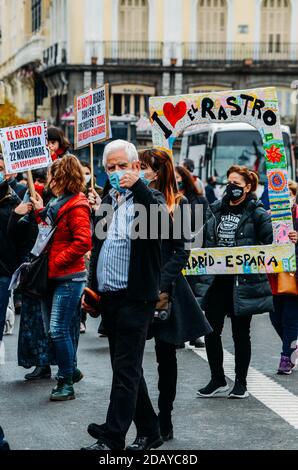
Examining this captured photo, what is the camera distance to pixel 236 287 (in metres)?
8.69

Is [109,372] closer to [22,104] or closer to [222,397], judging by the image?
[222,397]

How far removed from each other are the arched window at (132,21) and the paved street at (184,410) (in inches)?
1705

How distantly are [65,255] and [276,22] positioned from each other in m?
46.4

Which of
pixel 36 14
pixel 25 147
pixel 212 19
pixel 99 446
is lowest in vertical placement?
pixel 99 446

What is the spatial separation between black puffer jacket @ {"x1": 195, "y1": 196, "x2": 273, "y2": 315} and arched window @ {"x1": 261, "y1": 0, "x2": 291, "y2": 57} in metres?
45.2

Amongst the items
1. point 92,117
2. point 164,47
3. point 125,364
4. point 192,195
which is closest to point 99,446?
point 125,364

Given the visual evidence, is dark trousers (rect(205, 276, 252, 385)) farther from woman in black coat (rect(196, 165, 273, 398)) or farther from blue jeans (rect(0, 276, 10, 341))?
blue jeans (rect(0, 276, 10, 341))

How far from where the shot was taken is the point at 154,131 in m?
9.52

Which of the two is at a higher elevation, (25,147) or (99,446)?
(25,147)

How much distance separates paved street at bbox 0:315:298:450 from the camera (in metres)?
7.13

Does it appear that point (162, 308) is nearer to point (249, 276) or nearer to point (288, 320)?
point (249, 276)

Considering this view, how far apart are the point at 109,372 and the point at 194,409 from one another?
161 centimetres

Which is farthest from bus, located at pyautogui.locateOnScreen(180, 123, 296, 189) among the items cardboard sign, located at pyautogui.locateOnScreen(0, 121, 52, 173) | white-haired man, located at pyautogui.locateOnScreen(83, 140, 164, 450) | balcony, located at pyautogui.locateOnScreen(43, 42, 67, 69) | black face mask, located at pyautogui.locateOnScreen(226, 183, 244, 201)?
balcony, located at pyautogui.locateOnScreen(43, 42, 67, 69)

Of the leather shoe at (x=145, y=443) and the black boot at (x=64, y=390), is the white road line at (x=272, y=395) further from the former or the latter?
the black boot at (x=64, y=390)
